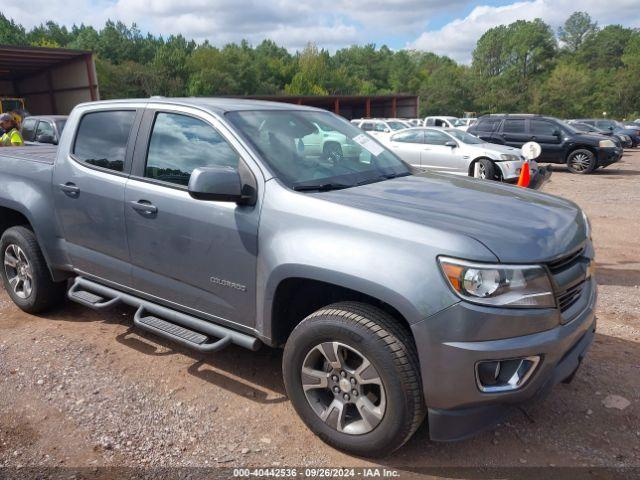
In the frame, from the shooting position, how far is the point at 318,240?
2.67 metres

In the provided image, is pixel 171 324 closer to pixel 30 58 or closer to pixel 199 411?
pixel 199 411

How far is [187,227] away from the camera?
10.4 ft

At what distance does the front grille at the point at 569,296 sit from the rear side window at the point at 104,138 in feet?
9.55

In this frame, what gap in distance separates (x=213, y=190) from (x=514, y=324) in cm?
165

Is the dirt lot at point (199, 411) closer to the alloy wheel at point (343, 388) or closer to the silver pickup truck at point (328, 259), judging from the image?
the alloy wheel at point (343, 388)

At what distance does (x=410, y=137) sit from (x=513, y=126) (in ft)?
16.2

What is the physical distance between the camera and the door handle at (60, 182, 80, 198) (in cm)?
390

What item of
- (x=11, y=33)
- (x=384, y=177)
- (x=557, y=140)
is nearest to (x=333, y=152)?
(x=384, y=177)

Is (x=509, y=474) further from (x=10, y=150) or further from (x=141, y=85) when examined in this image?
(x=141, y=85)

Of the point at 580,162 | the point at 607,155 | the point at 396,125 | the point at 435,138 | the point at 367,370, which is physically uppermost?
the point at 435,138

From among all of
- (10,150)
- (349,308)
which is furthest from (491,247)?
(10,150)

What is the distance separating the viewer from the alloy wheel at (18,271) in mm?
4523

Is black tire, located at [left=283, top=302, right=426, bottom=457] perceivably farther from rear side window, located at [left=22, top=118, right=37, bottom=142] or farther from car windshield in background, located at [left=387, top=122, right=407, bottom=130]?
car windshield in background, located at [left=387, top=122, right=407, bottom=130]

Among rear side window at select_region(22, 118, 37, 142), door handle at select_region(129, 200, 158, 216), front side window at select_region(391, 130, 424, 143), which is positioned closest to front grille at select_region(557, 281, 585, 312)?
door handle at select_region(129, 200, 158, 216)
